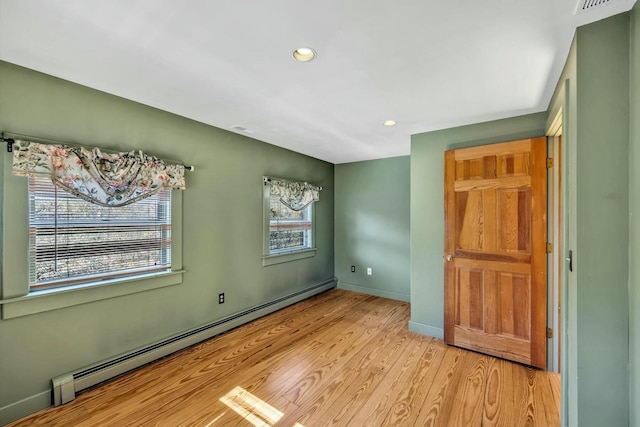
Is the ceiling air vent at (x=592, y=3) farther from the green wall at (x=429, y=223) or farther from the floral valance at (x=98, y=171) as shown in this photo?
the floral valance at (x=98, y=171)

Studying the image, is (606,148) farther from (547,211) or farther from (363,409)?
(363,409)

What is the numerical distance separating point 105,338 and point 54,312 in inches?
16.3

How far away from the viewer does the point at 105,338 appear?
2135 millimetres

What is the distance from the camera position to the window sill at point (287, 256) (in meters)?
3.55

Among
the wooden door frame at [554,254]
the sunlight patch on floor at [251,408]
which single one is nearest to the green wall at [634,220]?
the wooden door frame at [554,254]

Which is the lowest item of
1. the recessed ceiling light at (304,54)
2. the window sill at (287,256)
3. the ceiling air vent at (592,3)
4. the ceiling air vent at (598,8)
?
the window sill at (287,256)

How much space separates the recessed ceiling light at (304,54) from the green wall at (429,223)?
1851mm

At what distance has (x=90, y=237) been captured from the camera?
208cm

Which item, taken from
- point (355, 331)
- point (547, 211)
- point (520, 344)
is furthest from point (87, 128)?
point (520, 344)

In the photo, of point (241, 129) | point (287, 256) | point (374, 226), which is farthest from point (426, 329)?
point (241, 129)

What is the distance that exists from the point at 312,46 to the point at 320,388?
2.36m

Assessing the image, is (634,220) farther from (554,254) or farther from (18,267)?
(18,267)

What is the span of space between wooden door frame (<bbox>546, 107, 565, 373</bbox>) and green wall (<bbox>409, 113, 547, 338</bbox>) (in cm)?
67

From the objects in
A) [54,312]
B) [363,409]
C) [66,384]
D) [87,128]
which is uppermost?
[87,128]
